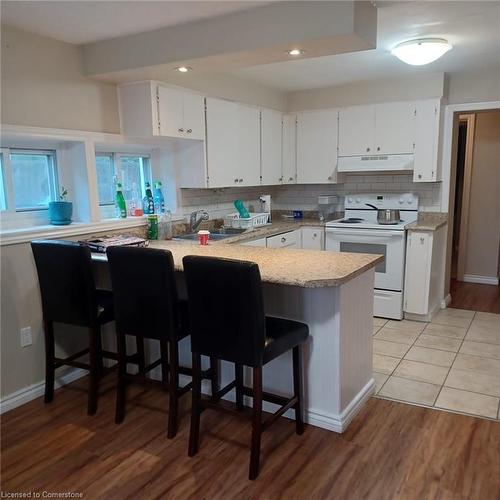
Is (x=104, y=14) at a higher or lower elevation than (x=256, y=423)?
higher

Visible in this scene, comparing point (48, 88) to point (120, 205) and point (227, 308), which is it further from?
point (227, 308)

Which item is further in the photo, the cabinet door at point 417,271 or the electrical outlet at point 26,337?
the cabinet door at point 417,271

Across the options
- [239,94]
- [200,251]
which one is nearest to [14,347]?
[200,251]

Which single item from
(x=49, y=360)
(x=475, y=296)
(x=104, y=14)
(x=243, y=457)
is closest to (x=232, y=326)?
(x=243, y=457)

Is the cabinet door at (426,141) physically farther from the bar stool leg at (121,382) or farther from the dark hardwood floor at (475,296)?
the bar stool leg at (121,382)

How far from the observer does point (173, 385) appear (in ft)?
7.84

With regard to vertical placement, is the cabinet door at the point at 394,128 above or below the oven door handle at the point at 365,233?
above

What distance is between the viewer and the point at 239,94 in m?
4.27

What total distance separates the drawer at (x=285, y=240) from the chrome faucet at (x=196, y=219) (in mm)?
642

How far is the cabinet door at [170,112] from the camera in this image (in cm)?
334

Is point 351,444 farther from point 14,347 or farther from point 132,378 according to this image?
point 14,347

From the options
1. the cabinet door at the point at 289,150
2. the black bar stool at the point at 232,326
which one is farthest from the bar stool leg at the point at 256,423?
the cabinet door at the point at 289,150

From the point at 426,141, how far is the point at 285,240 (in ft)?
5.34

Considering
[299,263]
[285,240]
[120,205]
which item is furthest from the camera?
[285,240]
